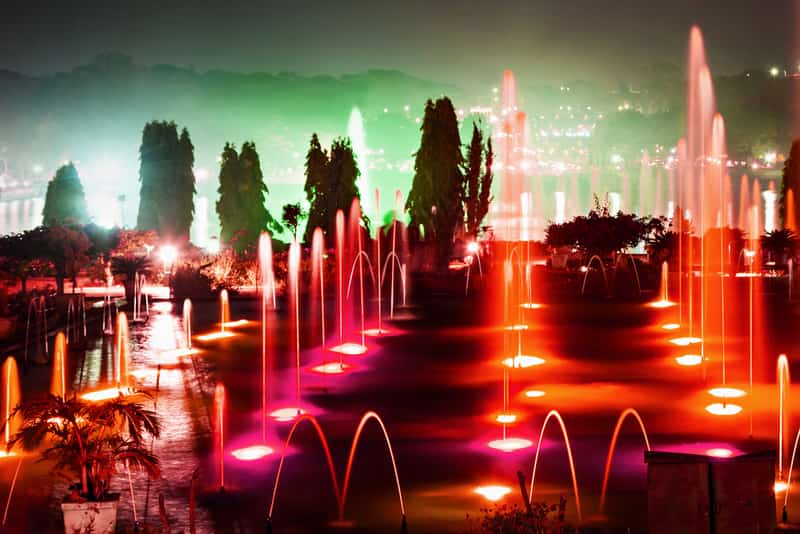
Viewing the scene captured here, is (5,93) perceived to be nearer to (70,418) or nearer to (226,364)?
(226,364)

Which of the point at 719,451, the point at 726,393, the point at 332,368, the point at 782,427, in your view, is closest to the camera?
the point at 719,451

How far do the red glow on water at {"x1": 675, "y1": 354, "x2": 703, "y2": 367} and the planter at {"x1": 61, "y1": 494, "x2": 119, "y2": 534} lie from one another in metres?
12.2

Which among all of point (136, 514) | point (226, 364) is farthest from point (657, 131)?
point (136, 514)

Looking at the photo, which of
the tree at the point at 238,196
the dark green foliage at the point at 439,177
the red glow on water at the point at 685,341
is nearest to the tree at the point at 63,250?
the dark green foliage at the point at 439,177

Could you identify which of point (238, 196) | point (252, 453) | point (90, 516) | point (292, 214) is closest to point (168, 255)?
point (292, 214)

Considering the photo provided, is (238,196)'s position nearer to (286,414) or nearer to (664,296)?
(664,296)

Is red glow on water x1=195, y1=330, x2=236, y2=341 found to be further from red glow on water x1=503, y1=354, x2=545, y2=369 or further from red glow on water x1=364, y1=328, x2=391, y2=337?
red glow on water x1=503, y1=354, x2=545, y2=369

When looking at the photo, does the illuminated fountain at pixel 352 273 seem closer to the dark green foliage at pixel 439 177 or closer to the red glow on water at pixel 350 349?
the red glow on water at pixel 350 349

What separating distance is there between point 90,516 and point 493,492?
162 inches

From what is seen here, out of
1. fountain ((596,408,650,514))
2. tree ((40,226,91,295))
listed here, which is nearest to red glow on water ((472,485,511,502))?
fountain ((596,408,650,514))

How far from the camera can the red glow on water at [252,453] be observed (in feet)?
39.3

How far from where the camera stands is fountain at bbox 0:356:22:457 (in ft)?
40.6

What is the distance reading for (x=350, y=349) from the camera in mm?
21438

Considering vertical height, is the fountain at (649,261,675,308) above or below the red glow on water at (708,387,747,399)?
above
